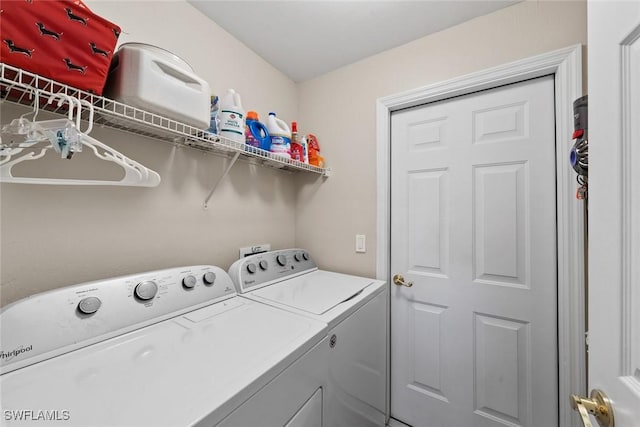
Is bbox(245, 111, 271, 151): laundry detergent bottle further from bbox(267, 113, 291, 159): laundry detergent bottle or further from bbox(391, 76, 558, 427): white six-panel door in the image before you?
bbox(391, 76, 558, 427): white six-panel door

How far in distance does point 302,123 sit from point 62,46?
1.55m

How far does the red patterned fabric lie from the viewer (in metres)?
0.64

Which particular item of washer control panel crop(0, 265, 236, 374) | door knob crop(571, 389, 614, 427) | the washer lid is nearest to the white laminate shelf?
washer control panel crop(0, 265, 236, 374)

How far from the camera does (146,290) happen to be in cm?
96

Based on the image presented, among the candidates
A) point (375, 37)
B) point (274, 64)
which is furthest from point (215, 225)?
point (375, 37)

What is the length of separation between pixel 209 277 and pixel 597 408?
1.32 m

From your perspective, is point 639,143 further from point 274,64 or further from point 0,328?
point 274,64

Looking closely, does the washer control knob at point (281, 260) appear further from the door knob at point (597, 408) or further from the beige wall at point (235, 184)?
the door knob at point (597, 408)

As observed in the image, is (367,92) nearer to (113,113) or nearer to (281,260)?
(281,260)

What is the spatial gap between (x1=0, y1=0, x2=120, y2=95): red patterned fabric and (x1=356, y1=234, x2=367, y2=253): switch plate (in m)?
1.54

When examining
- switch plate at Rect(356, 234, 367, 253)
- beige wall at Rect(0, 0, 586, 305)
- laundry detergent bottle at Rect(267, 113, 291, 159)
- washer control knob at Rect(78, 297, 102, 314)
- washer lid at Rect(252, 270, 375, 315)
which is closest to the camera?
washer control knob at Rect(78, 297, 102, 314)

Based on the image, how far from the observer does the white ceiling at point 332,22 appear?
137 cm

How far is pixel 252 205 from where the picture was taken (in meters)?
1.72

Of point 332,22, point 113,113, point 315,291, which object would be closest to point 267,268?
point 315,291
